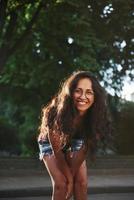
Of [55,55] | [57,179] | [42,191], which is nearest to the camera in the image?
[57,179]

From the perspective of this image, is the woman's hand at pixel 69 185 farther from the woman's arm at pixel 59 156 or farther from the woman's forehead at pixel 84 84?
the woman's forehead at pixel 84 84

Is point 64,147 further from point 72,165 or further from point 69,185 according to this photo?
point 69,185

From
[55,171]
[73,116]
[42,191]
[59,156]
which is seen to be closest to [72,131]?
[73,116]

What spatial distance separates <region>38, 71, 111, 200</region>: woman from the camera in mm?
4191

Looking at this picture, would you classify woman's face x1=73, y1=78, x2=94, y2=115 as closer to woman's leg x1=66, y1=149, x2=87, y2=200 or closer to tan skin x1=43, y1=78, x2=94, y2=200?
tan skin x1=43, y1=78, x2=94, y2=200

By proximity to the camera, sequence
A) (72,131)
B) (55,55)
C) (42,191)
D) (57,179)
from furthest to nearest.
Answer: (55,55) → (42,191) → (72,131) → (57,179)

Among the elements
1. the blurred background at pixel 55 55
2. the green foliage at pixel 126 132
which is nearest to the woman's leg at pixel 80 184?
the blurred background at pixel 55 55

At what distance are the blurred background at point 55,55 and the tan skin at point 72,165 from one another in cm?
1047

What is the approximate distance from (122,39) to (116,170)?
13.8 ft

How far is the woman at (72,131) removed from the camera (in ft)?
13.8

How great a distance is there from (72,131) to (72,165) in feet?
0.87

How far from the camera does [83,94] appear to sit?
4.31m

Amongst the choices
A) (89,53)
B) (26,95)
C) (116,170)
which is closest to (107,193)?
(116,170)

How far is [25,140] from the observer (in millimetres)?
17516
